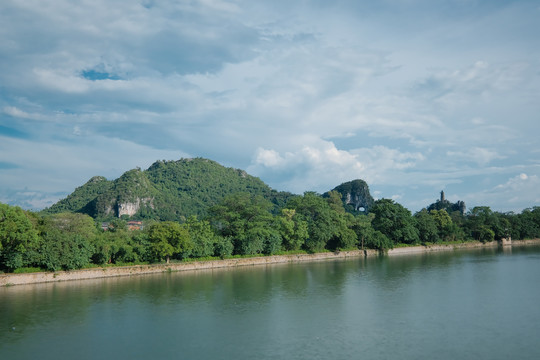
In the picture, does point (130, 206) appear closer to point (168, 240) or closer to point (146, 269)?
point (168, 240)

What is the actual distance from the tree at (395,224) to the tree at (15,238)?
5276cm

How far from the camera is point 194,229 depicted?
159ft

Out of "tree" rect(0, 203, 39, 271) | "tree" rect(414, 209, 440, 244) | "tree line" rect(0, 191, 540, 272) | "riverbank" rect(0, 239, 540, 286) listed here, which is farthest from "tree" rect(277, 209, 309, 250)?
"tree" rect(0, 203, 39, 271)

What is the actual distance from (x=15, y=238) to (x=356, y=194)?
142 meters

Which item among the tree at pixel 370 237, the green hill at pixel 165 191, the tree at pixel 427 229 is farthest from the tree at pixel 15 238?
the green hill at pixel 165 191

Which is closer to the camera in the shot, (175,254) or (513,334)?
(513,334)

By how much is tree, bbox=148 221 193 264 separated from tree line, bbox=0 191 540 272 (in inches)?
4.0

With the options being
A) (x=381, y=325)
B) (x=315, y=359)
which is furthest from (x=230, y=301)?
(x=315, y=359)

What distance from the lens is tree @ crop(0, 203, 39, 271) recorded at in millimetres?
32312

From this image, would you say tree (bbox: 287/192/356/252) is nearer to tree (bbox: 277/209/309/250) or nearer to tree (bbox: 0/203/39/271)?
tree (bbox: 277/209/309/250)

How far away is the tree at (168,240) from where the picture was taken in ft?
138

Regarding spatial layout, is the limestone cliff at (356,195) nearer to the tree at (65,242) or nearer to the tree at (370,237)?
the tree at (370,237)

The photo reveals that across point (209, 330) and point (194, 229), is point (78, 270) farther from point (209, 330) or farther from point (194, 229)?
point (209, 330)

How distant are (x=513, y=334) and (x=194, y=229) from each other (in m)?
36.5
